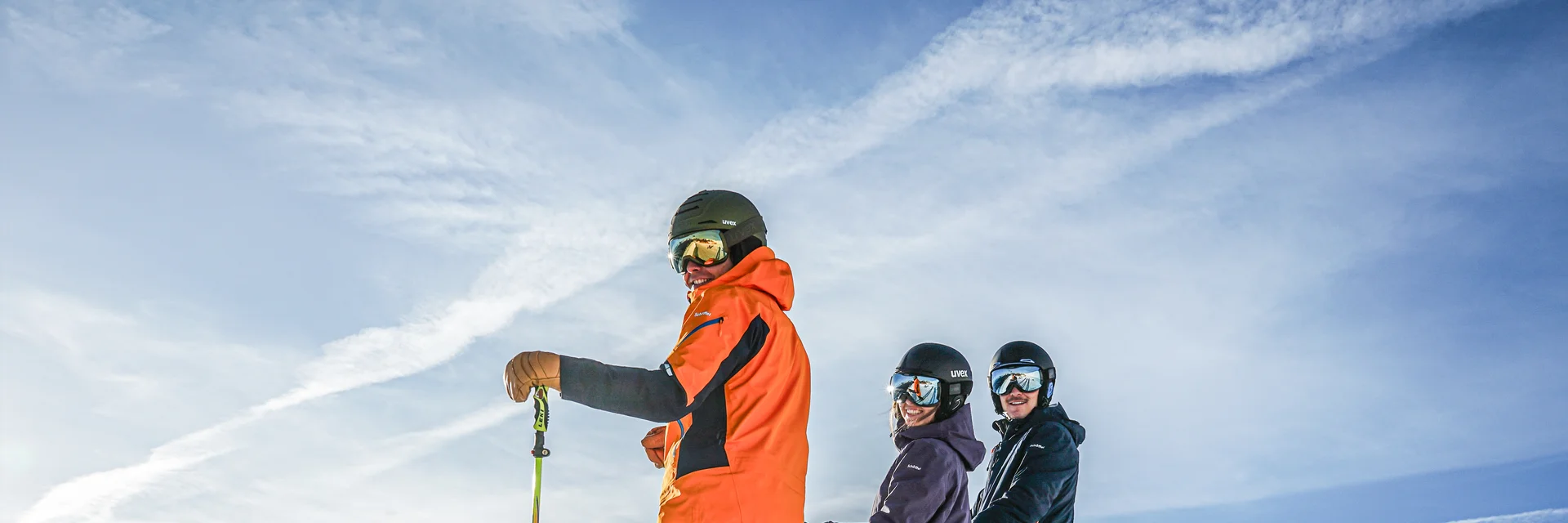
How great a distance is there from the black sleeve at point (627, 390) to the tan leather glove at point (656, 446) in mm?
890

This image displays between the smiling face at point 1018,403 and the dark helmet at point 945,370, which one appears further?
the smiling face at point 1018,403

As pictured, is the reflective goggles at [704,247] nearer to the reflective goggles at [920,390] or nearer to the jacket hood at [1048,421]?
the reflective goggles at [920,390]

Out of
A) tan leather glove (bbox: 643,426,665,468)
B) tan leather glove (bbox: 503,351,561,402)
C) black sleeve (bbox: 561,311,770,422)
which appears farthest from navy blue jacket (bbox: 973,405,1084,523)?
tan leather glove (bbox: 503,351,561,402)

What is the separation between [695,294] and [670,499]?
109 cm

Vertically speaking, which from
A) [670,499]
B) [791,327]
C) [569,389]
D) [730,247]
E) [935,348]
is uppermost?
[935,348]

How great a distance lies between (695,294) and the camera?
6.12 meters

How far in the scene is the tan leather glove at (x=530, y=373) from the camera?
5395mm

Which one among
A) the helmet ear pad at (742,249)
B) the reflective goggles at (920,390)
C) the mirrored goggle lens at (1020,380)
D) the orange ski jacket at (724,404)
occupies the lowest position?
the orange ski jacket at (724,404)

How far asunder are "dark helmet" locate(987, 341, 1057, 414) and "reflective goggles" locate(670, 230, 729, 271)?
507 cm

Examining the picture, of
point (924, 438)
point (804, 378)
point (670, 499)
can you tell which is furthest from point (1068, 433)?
point (670, 499)

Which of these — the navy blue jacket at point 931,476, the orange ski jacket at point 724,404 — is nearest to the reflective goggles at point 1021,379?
the navy blue jacket at point 931,476

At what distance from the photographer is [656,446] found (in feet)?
20.9

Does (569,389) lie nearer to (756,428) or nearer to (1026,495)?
(756,428)

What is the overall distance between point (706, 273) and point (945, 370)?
390 centimetres
